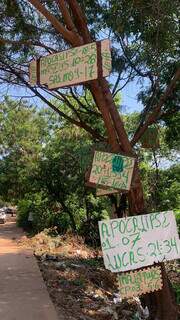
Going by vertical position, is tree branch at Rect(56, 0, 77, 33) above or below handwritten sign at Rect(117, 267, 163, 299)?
above

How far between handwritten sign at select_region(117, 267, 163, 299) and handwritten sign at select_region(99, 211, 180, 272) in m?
0.13

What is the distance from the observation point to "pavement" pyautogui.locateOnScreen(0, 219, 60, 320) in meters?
7.99

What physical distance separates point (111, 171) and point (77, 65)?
1368mm

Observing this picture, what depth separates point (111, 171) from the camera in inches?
277

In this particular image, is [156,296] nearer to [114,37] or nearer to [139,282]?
[139,282]

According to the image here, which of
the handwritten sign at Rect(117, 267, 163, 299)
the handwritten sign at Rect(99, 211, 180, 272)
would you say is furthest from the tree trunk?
the handwritten sign at Rect(99, 211, 180, 272)

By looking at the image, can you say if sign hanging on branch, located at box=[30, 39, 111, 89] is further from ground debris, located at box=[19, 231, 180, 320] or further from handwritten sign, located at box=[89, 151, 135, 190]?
ground debris, located at box=[19, 231, 180, 320]

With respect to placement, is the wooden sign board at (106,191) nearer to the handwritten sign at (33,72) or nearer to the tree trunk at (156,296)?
the tree trunk at (156,296)

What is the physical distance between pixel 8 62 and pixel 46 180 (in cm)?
1123

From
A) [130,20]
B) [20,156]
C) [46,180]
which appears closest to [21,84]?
[130,20]

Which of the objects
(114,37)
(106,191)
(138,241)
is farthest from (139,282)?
(114,37)

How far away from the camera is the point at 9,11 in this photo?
32.1 feet

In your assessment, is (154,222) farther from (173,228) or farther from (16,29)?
(16,29)

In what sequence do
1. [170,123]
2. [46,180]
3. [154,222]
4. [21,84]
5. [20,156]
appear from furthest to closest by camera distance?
[20,156] → [46,180] → [170,123] → [21,84] → [154,222]
